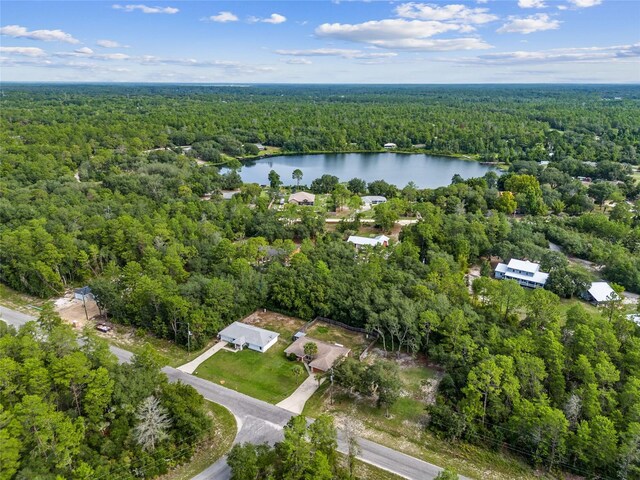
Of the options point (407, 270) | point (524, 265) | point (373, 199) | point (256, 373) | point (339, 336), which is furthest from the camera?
point (373, 199)

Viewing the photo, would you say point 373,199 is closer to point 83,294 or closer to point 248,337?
point 248,337

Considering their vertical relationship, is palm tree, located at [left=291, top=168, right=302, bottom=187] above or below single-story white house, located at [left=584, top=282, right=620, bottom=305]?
above

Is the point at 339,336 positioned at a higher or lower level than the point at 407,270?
lower

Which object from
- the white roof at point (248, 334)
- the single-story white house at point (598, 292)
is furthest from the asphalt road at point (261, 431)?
the single-story white house at point (598, 292)

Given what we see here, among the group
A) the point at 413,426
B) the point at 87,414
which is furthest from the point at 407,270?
the point at 87,414

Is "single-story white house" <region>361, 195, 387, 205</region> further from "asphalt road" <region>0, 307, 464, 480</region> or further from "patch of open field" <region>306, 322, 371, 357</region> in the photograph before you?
"asphalt road" <region>0, 307, 464, 480</region>

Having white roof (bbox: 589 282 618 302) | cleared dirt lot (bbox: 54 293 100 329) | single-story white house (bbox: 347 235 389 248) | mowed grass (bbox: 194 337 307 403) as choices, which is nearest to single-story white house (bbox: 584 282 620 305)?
white roof (bbox: 589 282 618 302)
